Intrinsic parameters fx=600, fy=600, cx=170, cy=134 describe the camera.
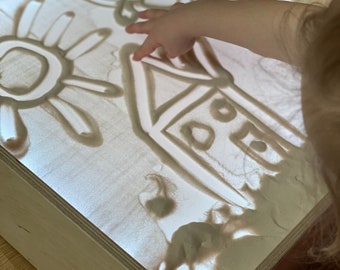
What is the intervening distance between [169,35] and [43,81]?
5.0 inches

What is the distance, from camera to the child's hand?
1.90 feet

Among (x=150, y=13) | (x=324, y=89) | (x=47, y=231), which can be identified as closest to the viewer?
(x=324, y=89)

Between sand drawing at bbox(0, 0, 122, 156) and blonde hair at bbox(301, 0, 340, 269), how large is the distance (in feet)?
0.62

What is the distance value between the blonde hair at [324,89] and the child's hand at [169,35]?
0.15 meters

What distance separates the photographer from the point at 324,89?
0.40m

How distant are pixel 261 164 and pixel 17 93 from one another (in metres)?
0.23

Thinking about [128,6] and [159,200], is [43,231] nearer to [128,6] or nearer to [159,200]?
[159,200]

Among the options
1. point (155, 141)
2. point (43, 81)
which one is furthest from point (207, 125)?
point (43, 81)

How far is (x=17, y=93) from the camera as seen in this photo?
548 mm

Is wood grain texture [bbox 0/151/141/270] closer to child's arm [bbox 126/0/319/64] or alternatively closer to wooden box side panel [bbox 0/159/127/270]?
wooden box side panel [bbox 0/159/127/270]

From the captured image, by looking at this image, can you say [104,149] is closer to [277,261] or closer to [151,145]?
[151,145]

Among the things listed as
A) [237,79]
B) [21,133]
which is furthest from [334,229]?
[21,133]

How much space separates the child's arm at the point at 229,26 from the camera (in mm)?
523

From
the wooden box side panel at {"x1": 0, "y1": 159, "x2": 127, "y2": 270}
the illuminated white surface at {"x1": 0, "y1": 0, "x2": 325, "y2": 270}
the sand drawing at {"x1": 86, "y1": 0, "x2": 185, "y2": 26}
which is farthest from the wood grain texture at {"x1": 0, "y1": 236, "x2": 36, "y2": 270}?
the sand drawing at {"x1": 86, "y1": 0, "x2": 185, "y2": 26}
